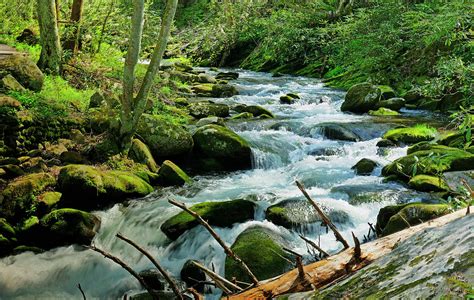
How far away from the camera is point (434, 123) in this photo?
12.8 metres

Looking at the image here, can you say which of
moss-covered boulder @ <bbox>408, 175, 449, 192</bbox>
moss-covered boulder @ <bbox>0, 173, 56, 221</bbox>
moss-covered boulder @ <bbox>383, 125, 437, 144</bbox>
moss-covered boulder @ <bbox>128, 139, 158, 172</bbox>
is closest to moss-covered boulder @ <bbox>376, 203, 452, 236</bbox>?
moss-covered boulder @ <bbox>408, 175, 449, 192</bbox>

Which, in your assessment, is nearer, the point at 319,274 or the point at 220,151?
the point at 319,274

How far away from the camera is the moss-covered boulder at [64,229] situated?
704 cm

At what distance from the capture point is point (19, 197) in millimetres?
7238

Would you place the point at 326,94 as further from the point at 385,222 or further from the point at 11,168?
the point at 11,168

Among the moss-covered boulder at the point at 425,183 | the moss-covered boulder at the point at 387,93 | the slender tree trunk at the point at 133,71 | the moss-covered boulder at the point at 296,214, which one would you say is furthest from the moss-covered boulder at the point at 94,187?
the moss-covered boulder at the point at 387,93

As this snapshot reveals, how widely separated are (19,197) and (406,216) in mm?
6316

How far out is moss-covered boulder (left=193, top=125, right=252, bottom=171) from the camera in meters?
10.6

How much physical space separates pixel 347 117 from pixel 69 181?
9.92 metres

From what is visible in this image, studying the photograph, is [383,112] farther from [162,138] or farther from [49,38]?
[49,38]

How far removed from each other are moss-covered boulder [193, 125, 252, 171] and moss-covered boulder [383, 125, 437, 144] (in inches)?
154

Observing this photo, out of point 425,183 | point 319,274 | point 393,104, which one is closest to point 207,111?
point 393,104

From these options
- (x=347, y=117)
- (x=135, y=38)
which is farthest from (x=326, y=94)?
(x=135, y=38)

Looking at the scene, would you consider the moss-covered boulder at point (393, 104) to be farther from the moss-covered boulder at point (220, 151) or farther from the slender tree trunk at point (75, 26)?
the slender tree trunk at point (75, 26)
